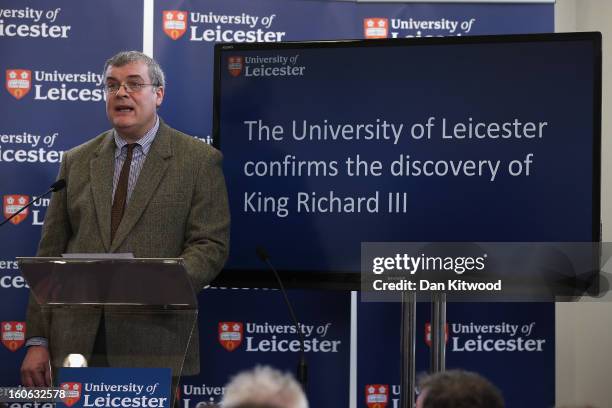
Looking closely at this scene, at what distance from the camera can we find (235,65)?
15.5 ft

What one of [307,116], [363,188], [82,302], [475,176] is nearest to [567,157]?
[475,176]

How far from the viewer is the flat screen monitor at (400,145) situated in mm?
4391

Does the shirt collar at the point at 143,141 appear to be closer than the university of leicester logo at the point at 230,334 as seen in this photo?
Yes

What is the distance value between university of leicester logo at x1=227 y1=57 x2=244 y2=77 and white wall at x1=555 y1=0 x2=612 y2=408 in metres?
1.95

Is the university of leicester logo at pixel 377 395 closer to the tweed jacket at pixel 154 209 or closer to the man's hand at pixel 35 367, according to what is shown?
the tweed jacket at pixel 154 209

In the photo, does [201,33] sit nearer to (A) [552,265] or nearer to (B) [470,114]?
(B) [470,114]

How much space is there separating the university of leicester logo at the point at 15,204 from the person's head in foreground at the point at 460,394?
354 cm

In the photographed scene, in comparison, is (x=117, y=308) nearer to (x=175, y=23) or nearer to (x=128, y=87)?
(x=128, y=87)

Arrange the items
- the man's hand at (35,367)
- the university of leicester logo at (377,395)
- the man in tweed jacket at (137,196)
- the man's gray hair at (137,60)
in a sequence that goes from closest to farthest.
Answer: the man's hand at (35,367) < the man in tweed jacket at (137,196) < the man's gray hair at (137,60) < the university of leicester logo at (377,395)

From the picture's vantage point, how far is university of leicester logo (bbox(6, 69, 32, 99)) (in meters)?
5.12

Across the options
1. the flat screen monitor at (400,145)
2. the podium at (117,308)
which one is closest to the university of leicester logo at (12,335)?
the flat screen monitor at (400,145)

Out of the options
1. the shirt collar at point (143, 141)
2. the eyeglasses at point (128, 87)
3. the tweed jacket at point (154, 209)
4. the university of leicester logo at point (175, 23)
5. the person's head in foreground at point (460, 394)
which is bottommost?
the person's head in foreground at point (460, 394)

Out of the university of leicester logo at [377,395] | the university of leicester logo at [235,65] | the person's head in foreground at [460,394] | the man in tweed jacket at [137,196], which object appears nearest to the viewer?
the person's head in foreground at [460,394]

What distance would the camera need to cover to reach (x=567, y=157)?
4391 millimetres
